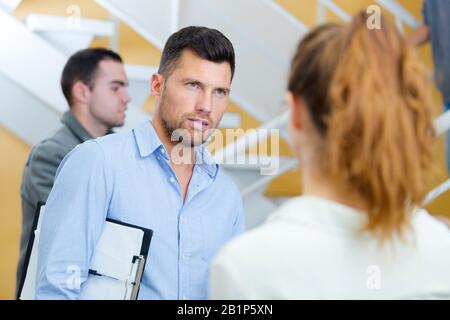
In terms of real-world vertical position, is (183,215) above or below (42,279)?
above

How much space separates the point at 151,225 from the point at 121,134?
19 cm

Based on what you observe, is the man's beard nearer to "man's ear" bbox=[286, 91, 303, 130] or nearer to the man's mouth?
the man's mouth

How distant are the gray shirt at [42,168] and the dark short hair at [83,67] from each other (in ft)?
0.70

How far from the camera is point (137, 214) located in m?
1.28

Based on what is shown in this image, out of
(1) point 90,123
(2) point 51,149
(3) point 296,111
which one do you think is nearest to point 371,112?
(3) point 296,111

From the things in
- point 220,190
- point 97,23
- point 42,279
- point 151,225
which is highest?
point 97,23

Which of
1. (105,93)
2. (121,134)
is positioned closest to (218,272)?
(121,134)

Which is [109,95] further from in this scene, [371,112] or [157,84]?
[371,112]

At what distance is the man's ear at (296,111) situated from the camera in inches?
32.5

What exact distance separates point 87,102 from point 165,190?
1115 mm

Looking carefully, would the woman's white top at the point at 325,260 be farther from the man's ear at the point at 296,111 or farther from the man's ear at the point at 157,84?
the man's ear at the point at 157,84
